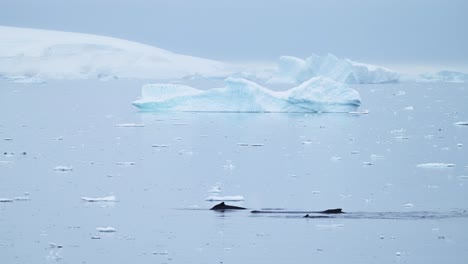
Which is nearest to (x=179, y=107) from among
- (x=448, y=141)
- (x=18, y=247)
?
(x=448, y=141)

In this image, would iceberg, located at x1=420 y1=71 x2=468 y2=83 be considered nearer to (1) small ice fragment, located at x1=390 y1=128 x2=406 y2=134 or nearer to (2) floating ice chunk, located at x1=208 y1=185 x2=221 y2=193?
(1) small ice fragment, located at x1=390 y1=128 x2=406 y2=134

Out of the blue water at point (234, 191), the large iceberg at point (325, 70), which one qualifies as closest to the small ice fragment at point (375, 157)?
the blue water at point (234, 191)

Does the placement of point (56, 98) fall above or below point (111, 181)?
above

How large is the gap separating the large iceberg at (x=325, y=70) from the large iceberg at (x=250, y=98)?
5.89 meters

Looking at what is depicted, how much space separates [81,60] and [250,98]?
2388cm

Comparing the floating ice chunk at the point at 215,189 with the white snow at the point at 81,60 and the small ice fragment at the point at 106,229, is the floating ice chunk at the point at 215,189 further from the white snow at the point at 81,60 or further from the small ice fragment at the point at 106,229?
the white snow at the point at 81,60

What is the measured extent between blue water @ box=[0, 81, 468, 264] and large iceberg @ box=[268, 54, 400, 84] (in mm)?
9132

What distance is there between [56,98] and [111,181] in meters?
23.0

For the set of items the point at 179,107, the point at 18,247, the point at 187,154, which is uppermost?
the point at 179,107

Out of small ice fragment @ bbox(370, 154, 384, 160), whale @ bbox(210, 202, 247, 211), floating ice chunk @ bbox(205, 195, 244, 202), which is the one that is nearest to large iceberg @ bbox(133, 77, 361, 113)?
small ice fragment @ bbox(370, 154, 384, 160)

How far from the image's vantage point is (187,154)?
15281 millimetres

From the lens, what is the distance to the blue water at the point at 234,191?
317 inches

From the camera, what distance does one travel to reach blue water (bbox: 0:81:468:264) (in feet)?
26.4

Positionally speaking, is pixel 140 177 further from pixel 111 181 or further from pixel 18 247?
pixel 18 247
